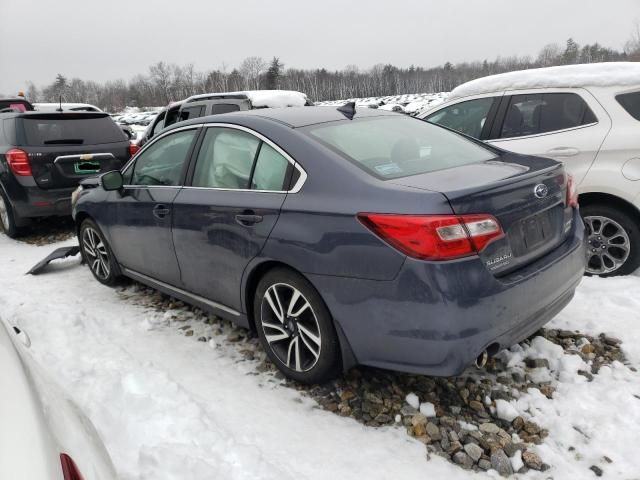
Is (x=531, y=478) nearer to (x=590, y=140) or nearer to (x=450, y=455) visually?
(x=450, y=455)

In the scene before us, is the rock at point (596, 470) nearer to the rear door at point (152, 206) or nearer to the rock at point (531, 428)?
the rock at point (531, 428)

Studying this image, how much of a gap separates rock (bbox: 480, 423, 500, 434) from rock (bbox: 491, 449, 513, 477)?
0.16 meters

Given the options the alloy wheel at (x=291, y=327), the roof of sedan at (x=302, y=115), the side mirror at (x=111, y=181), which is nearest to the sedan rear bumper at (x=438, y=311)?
the alloy wheel at (x=291, y=327)

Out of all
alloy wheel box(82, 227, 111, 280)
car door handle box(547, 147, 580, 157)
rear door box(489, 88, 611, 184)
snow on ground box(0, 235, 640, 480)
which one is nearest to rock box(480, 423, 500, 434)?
snow on ground box(0, 235, 640, 480)

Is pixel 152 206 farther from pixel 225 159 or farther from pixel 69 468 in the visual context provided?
pixel 69 468

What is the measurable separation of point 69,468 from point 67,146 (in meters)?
6.71

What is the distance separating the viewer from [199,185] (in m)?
3.52

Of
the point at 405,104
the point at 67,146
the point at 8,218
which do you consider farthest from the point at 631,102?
the point at 405,104

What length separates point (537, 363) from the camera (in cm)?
311

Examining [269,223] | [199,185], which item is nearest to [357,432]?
[269,223]

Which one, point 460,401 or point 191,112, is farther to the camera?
point 191,112

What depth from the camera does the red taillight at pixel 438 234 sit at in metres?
2.26

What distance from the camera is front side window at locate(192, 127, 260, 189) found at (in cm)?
320

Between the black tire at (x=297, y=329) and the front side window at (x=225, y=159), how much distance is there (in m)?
0.70
